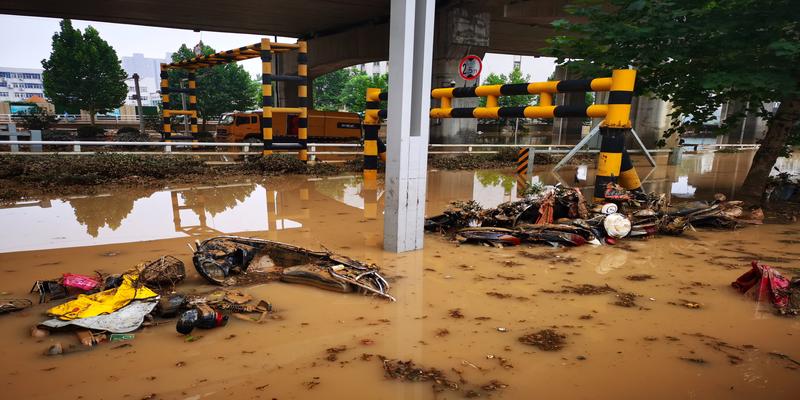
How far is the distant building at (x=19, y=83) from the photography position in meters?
79.6

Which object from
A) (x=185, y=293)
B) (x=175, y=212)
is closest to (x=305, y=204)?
(x=175, y=212)

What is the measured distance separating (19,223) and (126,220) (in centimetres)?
124

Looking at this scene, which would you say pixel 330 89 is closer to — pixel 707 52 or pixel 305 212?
pixel 305 212

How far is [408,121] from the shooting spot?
203 inches

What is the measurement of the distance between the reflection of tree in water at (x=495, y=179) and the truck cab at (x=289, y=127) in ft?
31.3

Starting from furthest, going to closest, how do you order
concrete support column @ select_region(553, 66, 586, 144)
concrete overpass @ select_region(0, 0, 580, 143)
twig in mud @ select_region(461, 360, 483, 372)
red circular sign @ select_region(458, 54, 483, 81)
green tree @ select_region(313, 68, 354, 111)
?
green tree @ select_region(313, 68, 354, 111) < concrete support column @ select_region(553, 66, 586, 144) < concrete overpass @ select_region(0, 0, 580, 143) < red circular sign @ select_region(458, 54, 483, 81) < twig in mud @ select_region(461, 360, 483, 372)

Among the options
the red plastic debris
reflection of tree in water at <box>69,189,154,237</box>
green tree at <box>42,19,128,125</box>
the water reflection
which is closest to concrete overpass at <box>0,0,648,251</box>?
the water reflection

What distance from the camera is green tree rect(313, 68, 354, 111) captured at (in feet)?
181

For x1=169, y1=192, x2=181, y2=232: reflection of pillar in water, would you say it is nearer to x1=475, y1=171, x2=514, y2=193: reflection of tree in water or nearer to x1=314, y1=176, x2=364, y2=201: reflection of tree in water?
x1=314, y1=176, x2=364, y2=201: reflection of tree in water

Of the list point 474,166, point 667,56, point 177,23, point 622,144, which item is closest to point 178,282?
point 622,144

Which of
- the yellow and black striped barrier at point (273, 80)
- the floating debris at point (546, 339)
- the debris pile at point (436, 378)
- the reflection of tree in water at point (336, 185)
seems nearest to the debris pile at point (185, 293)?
the debris pile at point (436, 378)

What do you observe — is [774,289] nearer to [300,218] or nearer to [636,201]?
[636,201]

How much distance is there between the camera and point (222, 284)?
13.4 feet

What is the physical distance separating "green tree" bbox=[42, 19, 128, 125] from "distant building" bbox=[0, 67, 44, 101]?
2443 inches
